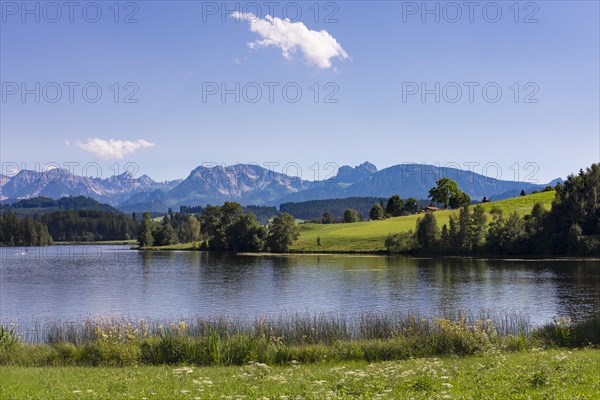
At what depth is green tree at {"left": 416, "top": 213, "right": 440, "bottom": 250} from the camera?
147m

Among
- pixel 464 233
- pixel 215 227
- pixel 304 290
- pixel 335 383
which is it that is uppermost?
pixel 215 227

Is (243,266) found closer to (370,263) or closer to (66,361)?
(370,263)

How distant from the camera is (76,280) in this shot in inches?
3844

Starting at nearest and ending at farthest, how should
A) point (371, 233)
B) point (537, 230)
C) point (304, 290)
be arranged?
point (304, 290)
point (537, 230)
point (371, 233)

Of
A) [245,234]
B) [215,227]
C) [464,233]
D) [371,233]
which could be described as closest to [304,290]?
[464,233]

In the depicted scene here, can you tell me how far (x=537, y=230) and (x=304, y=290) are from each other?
79528mm

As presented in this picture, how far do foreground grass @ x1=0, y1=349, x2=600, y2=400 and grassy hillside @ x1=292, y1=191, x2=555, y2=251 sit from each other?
13758 centimetres

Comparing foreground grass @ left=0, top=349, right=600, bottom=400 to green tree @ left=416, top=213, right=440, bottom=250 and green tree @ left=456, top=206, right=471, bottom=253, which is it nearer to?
green tree @ left=456, top=206, right=471, bottom=253

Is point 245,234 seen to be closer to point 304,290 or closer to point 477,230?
point 477,230

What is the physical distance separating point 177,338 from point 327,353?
774 cm

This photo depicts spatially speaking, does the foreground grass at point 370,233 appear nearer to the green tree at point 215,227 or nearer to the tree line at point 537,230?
the tree line at point 537,230

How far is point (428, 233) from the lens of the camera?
5827 inches

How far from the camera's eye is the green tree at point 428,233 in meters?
147

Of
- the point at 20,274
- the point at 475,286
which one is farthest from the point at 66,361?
the point at 20,274
